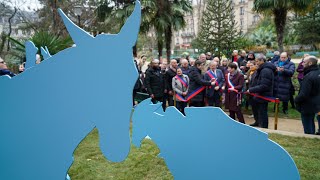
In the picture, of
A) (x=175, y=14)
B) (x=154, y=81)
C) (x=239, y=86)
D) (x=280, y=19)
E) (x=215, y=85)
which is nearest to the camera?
(x=239, y=86)

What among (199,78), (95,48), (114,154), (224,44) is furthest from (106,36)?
(224,44)

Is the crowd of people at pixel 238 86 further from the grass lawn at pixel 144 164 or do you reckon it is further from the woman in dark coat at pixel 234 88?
the grass lawn at pixel 144 164

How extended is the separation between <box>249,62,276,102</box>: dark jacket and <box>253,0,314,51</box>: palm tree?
7.03m

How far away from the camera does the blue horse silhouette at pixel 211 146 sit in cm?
242

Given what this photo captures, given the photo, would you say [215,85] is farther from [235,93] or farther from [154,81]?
[154,81]

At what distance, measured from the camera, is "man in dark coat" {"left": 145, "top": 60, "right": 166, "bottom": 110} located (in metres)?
7.26

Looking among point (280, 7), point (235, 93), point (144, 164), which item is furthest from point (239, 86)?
point (280, 7)

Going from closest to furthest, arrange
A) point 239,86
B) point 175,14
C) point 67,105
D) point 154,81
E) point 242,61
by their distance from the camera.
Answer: point 67,105 → point 239,86 → point 154,81 → point 242,61 → point 175,14

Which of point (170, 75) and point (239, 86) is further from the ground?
point (170, 75)

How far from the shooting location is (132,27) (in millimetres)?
2643

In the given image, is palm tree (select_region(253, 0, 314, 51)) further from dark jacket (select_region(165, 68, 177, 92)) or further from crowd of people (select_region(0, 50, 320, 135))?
dark jacket (select_region(165, 68, 177, 92))

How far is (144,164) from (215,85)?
289 centimetres

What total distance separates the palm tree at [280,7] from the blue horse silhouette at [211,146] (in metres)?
10.6

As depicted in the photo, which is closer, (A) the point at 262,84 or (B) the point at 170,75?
(A) the point at 262,84
